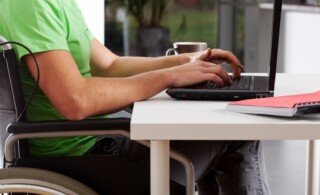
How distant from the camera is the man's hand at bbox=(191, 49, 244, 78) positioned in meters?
1.92

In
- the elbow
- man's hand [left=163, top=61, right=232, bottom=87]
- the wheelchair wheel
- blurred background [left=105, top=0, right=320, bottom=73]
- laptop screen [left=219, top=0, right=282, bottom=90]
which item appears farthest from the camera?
blurred background [left=105, top=0, right=320, bottom=73]

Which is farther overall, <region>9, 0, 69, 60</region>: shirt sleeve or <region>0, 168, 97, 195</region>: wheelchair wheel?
<region>9, 0, 69, 60</region>: shirt sleeve

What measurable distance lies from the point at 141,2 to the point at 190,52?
4.27 meters

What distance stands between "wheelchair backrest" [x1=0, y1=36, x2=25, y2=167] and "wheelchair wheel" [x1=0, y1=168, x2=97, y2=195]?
0.18 m

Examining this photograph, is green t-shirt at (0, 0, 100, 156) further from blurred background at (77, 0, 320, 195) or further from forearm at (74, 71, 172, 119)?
blurred background at (77, 0, 320, 195)

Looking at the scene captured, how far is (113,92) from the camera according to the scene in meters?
1.59

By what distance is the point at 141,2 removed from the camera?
20.9 feet

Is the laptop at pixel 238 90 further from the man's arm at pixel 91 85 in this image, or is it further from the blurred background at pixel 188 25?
the blurred background at pixel 188 25

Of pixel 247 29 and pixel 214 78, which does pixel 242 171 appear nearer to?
pixel 214 78

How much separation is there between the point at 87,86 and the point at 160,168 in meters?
0.31

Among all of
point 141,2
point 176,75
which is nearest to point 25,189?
point 176,75

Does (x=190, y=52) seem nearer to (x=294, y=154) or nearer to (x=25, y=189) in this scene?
(x=25, y=189)

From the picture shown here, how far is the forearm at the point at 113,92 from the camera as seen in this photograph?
5.13ft

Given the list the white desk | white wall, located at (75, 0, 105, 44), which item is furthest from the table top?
white wall, located at (75, 0, 105, 44)
